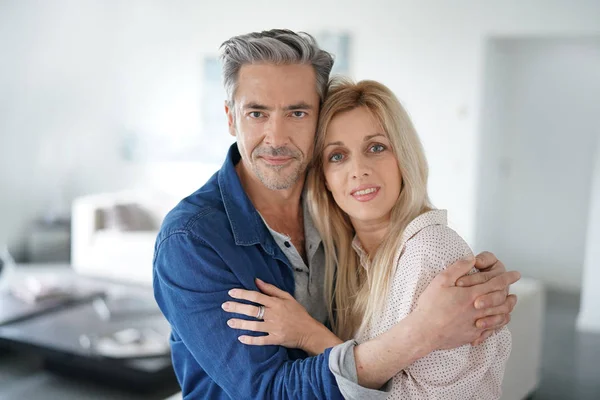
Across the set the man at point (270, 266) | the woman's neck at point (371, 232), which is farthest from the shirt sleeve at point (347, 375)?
the woman's neck at point (371, 232)

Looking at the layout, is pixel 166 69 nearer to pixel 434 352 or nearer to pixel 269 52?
pixel 269 52

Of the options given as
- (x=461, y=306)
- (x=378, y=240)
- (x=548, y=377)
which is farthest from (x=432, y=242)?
(x=548, y=377)

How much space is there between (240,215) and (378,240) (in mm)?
401

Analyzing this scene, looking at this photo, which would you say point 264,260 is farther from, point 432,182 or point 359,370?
point 432,182

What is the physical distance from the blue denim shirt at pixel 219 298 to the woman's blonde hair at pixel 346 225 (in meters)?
0.20

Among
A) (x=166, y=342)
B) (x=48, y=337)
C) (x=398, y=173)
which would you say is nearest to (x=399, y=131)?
(x=398, y=173)

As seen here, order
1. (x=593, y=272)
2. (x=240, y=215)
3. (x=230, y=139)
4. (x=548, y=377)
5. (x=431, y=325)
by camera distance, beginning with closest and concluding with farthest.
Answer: (x=431, y=325) < (x=240, y=215) < (x=548, y=377) < (x=593, y=272) < (x=230, y=139)

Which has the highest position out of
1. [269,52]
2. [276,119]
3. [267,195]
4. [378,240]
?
[269,52]

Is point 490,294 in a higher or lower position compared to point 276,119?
lower

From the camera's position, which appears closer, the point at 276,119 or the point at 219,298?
the point at 219,298

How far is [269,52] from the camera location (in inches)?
66.3

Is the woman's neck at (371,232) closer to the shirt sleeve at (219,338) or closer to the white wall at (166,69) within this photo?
the shirt sleeve at (219,338)

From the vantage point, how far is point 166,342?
340cm

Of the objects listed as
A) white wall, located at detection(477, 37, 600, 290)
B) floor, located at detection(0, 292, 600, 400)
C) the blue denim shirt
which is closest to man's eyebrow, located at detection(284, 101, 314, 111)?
the blue denim shirt
